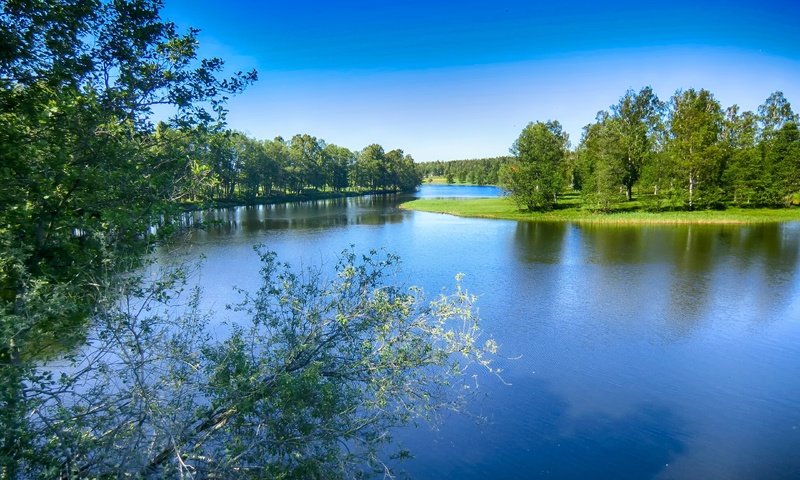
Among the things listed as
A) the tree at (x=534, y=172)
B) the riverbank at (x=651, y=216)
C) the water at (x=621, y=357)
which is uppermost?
the tree at (x=534, y=172)

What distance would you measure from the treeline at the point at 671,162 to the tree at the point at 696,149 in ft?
0.33

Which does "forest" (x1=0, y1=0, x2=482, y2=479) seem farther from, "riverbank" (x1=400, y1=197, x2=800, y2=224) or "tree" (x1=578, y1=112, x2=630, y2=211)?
"tree" (x1=578, y1=112, x2=630, y2=211)

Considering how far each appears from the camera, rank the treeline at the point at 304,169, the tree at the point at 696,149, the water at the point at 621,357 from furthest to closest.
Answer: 1. the treeline at the point at 304,169
2. the tree at the point at 696,149
3. the water at the point at 621,357

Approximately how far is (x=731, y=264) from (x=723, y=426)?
20.3 metres

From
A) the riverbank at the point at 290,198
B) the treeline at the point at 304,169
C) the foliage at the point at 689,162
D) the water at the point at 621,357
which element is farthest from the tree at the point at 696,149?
the riverbank at the point at 290,198

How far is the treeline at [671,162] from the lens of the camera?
169ft

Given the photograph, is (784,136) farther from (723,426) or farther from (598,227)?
(723,426)

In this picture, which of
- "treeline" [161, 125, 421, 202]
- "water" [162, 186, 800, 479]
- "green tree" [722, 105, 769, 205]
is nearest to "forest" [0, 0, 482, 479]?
"water" [162, 186, 800, 479]

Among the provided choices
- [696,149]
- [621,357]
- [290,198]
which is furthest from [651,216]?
[290,198]

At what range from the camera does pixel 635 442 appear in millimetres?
10492

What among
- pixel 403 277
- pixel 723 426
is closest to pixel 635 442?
pixel 723 426

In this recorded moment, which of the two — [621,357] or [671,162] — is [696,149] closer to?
[671,162]

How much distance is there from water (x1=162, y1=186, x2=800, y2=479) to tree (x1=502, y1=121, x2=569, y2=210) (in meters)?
22.9

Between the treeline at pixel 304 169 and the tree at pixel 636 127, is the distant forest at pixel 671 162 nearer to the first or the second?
the tree at pixel 636 127
